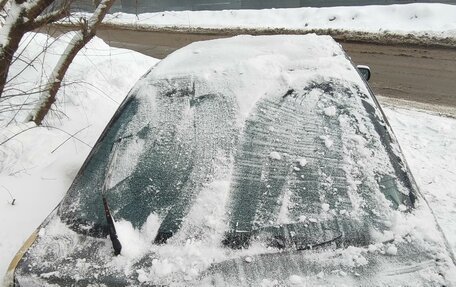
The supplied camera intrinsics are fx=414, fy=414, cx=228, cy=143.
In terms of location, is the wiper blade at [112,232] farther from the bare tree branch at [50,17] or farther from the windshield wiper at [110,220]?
the bare tree branch at [50,17]

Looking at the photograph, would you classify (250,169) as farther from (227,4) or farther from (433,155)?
(227,4)

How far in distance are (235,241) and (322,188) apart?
1.67 ft

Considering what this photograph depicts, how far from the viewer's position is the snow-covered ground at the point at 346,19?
433 inches

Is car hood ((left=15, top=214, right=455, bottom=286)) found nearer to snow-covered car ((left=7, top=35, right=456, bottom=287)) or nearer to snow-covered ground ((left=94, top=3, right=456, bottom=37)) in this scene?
snow-covered car ((left=7, top=35, right=456, bottom=287))

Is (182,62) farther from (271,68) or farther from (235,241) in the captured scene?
(235,241)

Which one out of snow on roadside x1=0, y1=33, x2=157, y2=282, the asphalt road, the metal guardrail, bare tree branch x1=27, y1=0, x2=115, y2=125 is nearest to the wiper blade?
snow on roadside x1=0, y1=33, x2=157, y2=282

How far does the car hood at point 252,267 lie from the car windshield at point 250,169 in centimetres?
8

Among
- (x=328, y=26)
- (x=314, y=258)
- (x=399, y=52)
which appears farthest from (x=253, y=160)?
(x=328, y=26)

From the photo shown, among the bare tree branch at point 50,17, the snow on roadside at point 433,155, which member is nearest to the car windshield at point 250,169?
the snow on roadside at point 433,155

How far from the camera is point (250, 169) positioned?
2.10 m

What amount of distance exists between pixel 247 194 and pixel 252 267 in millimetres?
397

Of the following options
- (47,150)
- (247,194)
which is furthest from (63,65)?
(247,194)

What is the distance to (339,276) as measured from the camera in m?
1.65

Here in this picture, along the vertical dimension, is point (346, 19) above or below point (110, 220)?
above
